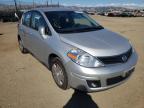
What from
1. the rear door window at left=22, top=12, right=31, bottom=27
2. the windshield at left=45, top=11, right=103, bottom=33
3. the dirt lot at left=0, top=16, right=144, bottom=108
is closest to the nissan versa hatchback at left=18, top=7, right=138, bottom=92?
the windshield at left=45, top=11, right=103, bottom=33

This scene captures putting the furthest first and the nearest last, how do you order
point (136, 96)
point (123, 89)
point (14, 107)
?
point (123, 89), point (136, 96), point (14, 107)

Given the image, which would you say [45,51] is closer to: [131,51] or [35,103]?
[35,103]

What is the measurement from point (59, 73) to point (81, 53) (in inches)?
34.8

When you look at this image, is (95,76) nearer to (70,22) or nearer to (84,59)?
(84,59)

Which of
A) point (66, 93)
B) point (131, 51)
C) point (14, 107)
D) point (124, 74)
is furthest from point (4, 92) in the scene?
point (131, 51)

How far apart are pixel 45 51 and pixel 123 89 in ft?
6.95

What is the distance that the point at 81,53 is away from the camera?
3.58 meters

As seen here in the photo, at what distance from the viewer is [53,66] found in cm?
434

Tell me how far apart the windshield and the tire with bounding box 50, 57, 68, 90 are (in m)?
0.76

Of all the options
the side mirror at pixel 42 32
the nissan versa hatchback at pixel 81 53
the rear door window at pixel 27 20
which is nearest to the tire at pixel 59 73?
the nissan versa hatchback at pixel 81 53

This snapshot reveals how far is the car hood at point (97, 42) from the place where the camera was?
3.60 meters

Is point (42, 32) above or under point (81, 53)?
above

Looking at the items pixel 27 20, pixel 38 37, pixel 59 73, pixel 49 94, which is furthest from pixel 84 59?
pixel 27 20

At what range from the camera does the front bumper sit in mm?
3437
